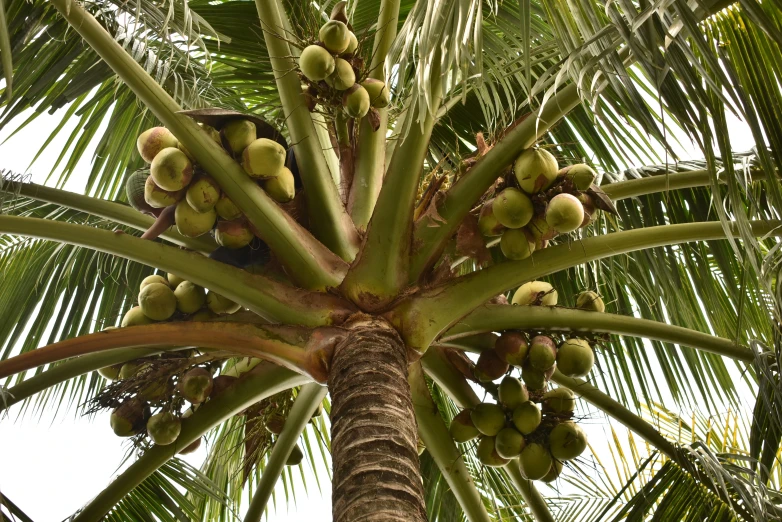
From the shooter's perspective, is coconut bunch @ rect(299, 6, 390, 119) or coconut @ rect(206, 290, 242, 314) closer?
coconut bunch @ rect(299, 6, 390, 119)

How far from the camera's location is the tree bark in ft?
6.20

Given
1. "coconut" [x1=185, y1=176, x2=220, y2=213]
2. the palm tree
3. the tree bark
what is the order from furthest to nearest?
"coconut" [x1=185, y1=176, x2=220, y2=213], the palm tree, the tree bark

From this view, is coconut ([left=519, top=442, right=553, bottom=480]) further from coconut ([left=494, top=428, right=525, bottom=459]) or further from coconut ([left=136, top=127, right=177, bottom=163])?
coconut ([left=136, top=127, right=177, bottom=163])

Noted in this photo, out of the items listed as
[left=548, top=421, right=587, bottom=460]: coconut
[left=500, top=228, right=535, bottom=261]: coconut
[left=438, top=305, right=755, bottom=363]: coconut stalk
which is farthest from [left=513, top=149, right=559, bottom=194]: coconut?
[left=548, top=421, right=587, bottom=460]: coconut

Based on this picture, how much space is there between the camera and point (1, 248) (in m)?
4.05

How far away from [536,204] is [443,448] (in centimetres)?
85

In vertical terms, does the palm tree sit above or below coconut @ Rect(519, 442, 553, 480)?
above

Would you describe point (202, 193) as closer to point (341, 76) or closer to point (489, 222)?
point (341, 76)

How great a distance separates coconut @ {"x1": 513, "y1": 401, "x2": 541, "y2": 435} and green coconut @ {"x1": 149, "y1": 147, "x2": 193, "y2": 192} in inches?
48.1

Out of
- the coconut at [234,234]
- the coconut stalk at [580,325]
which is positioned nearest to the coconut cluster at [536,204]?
the coconut stalk at [580,325]

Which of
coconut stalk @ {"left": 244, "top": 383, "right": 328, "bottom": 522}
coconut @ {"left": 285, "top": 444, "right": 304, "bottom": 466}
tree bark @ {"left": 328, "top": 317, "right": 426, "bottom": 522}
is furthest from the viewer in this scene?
coconut @ {"left": 285, "top": 444, "right": 304, "bottom": 466}

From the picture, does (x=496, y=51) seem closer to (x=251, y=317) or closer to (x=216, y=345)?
(x=251, y=317)

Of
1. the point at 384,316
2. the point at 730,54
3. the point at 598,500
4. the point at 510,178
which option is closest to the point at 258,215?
the point at 384,316

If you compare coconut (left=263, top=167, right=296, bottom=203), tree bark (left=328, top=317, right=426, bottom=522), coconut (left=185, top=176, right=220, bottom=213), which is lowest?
tree bark (left=328, top=317, right=426, bottom=522)
